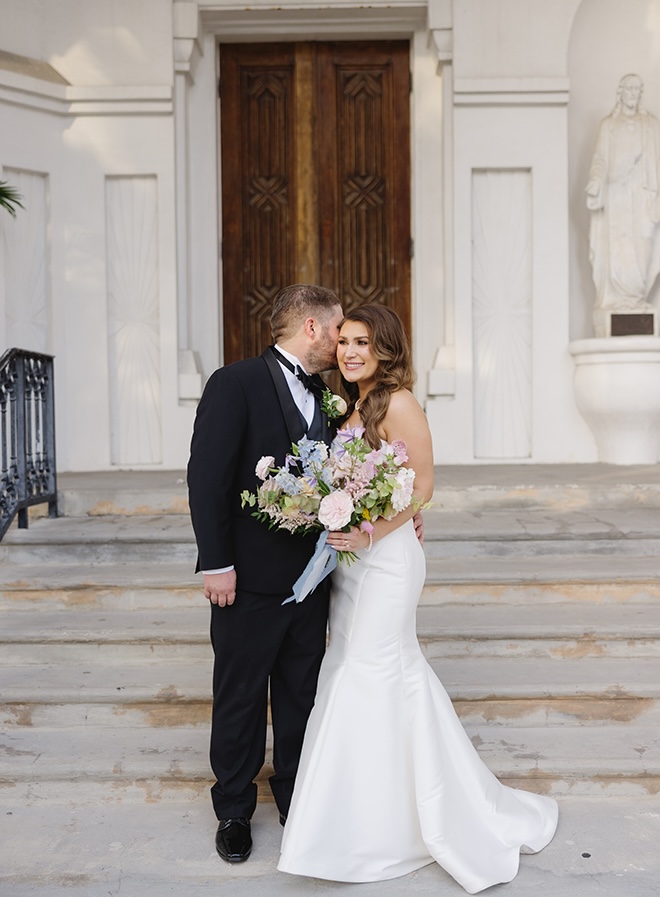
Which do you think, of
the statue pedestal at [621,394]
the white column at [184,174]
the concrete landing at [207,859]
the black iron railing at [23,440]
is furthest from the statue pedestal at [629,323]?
the concrete landing at [207,859]

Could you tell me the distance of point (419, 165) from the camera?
927 centimetres

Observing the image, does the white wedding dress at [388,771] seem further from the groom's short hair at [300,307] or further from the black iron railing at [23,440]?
the black iron railing at [23,440]

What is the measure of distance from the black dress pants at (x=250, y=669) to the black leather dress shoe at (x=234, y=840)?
27 mm

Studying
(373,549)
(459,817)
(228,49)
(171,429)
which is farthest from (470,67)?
(459,817)

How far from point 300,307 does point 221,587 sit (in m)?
0.99

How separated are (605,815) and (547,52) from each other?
7117 mm

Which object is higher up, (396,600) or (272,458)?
(272,458)

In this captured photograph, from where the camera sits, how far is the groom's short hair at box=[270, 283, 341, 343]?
3.32 m

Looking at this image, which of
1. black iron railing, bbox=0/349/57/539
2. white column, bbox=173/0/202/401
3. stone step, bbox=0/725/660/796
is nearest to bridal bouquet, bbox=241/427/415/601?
stone step, bbox=0/725/660/796

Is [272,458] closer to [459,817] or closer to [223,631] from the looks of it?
[223,631]

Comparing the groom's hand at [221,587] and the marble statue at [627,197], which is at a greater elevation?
the marble statue at [627,197]

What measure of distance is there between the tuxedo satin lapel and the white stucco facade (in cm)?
533

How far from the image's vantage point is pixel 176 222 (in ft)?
28.6

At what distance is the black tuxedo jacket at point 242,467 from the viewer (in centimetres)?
320
